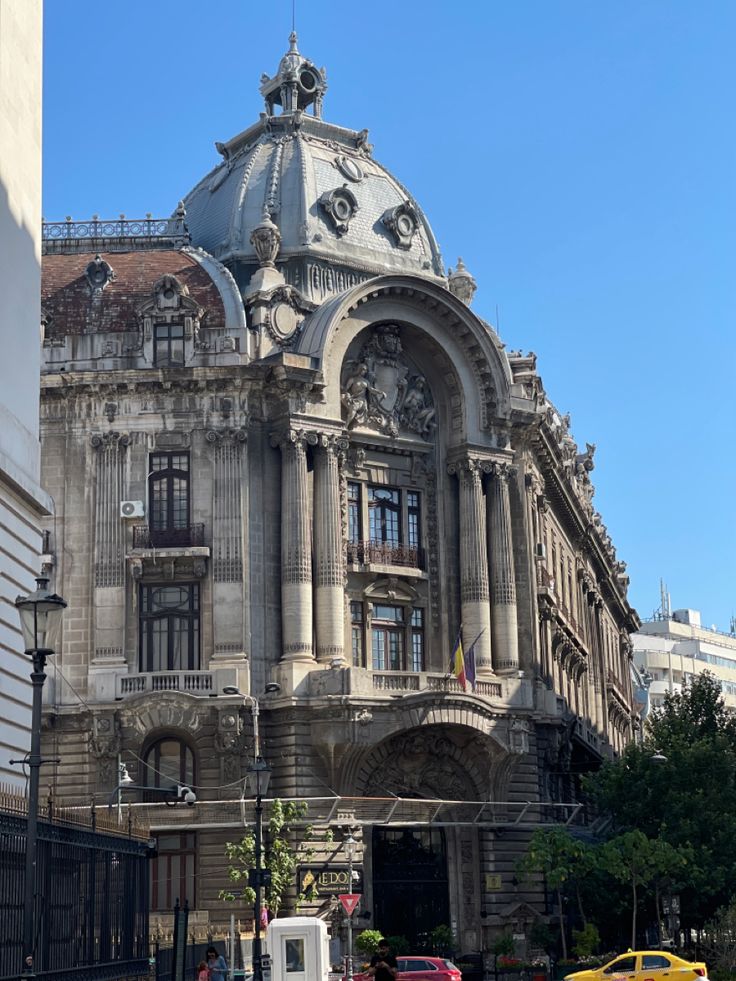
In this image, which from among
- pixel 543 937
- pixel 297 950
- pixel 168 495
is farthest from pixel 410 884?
pixel 297 950

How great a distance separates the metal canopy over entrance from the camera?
52719 mm

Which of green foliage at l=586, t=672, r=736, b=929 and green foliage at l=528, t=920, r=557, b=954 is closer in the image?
green foliage at l=586, t=672, r=736, b=929

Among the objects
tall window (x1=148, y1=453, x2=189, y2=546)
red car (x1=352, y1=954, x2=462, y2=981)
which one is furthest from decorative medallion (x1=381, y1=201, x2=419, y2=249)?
red car (x1=352, y1=954, x2=462, y2=981)

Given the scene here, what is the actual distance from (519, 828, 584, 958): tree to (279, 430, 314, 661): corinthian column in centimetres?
980

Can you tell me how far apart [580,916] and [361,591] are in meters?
13.8

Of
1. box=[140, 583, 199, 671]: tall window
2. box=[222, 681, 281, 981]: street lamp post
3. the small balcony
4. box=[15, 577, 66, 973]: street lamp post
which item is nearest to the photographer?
box=[15, 577, 66, 973]: street lamp post

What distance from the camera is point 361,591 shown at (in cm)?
5794

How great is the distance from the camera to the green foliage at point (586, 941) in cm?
5228

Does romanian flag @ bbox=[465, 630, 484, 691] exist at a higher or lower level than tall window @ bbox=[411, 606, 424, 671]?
lower

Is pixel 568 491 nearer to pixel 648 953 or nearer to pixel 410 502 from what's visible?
pixel 410 502

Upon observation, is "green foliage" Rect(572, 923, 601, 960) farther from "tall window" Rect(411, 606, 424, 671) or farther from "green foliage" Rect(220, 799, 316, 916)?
"tall window" Rect(411, 606, 424, 671)

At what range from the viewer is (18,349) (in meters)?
26.8

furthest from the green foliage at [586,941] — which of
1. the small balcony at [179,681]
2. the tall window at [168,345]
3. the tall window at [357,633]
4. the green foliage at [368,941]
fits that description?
the tall window at [168,345]

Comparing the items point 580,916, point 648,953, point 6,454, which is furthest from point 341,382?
point 6,454
